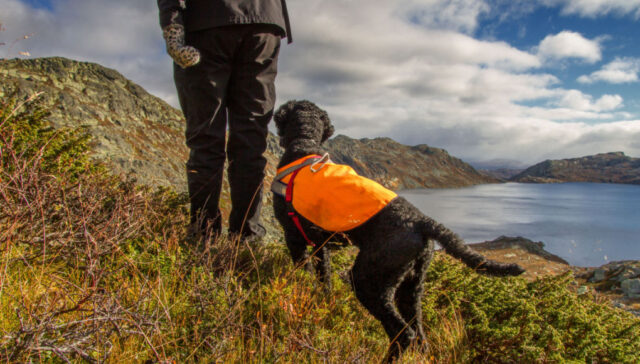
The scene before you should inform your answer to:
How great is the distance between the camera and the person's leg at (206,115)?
107 inches

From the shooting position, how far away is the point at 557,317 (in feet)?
7.55

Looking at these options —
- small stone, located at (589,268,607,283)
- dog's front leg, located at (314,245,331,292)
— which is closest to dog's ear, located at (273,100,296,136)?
dog's front leg, located at (314,245,331,292)

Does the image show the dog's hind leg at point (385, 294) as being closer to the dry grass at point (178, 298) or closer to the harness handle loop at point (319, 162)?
the dry grass at point (178, 298)

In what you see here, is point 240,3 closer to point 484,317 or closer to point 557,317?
point 484,317

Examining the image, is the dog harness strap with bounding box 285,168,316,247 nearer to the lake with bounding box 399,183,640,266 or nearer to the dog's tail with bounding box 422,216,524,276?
the dog's tail with bounding box 422,216,524,276

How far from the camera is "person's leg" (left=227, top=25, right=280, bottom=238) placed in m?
2.92

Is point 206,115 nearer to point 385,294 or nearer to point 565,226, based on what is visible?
point 385,294

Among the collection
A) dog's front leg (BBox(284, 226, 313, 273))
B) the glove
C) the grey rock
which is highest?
the glove

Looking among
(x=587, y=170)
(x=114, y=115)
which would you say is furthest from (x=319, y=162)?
(x=587, y=170)

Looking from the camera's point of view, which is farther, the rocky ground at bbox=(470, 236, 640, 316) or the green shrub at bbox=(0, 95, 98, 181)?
the rocky ground at bbox=(470, 236, 640, 316)

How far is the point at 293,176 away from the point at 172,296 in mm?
1309

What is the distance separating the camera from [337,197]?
7.39ft

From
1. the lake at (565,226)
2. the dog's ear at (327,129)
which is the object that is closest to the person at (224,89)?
the dog's ear at (327,129)

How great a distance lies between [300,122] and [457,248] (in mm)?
2040
